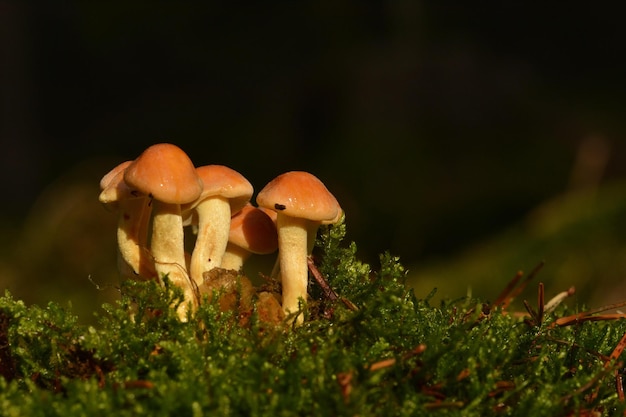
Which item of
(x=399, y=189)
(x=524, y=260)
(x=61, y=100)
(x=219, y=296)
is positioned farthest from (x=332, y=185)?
(x=61, y=100)

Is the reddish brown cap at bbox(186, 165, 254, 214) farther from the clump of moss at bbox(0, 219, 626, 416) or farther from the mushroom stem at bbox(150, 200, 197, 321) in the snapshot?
the clump of moss at bbox(0, 219, 626, 416)

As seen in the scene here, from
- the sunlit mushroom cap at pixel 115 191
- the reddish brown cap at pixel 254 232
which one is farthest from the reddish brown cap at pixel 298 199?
the sunlit mushroom cap at pixel 115 191

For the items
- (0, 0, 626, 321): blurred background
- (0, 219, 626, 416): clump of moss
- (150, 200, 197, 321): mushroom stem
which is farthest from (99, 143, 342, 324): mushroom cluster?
(0, 0, 626, 321): blurred background

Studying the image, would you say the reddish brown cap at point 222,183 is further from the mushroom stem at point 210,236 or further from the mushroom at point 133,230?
the mushroom at point 133,230

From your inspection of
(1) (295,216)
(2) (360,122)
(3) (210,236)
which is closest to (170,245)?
Result: (3) (210,236)

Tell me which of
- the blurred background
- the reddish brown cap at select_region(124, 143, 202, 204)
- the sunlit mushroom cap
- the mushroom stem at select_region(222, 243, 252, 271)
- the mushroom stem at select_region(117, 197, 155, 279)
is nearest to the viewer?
the reddish brown cap at select_region(124, 143, 202, 204)
